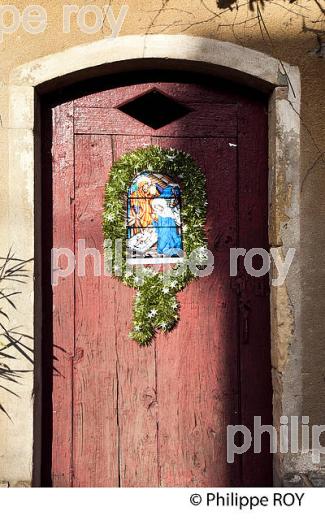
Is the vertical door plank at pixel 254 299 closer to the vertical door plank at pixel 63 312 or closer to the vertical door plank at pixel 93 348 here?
the vertical door plank at pixel 93 348

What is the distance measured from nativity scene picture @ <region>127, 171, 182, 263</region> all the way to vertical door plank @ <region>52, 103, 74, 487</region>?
327 millimetres

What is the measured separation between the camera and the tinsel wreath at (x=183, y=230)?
10.0 feet

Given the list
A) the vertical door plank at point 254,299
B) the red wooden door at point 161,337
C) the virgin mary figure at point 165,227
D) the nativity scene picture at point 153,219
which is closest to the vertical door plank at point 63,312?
the red wooden door at point 161,337

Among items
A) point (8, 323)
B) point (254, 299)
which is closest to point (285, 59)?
point (254, 299)

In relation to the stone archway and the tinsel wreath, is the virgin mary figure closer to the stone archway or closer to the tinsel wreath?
the tinsel wreath

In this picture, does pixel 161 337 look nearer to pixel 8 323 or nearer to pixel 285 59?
pixel 8 323

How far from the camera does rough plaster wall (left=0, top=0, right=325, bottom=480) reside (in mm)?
2928

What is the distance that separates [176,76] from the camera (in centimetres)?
316

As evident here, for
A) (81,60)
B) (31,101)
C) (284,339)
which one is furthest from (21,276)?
(284,339)

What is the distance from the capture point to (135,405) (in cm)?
308

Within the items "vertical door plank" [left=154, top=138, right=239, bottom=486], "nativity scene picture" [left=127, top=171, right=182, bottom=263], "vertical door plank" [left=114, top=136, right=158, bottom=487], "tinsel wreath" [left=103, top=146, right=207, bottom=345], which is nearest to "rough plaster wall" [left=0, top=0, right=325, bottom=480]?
"vertical door plank" [left=154, top=138, right=239, bottom=486]

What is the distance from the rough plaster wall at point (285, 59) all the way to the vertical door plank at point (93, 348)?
14.0 inches

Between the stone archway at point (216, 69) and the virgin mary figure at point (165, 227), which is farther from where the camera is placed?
the virgin mary figure at point (165, 227)

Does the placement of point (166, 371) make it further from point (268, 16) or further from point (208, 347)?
point (268, 16)
